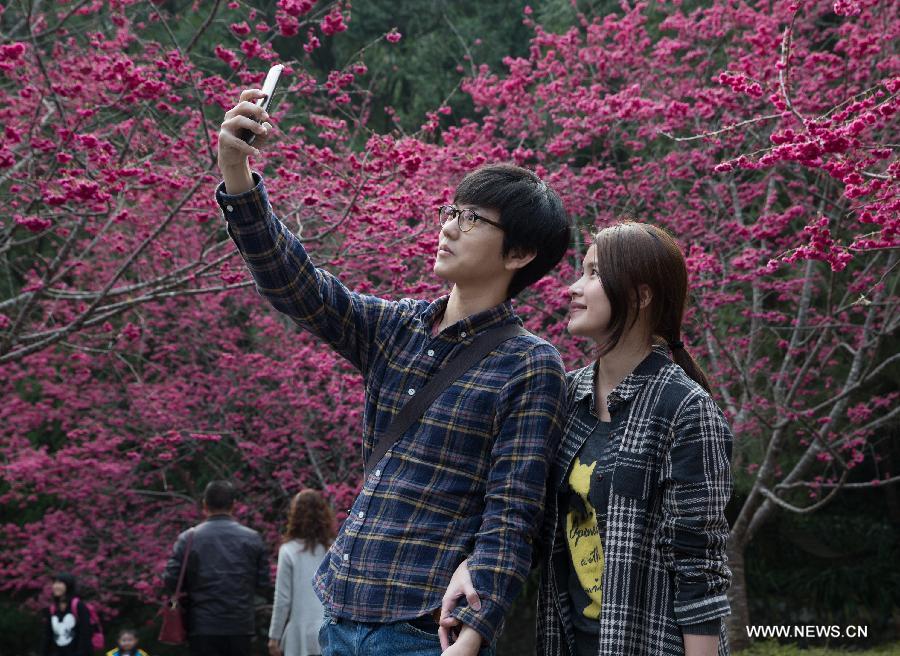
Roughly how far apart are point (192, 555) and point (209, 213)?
1.89 metres

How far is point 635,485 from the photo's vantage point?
207cm

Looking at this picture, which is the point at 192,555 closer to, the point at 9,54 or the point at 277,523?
the point at 9,54

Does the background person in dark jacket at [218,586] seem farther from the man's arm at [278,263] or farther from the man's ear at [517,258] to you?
the man's ear at [517,258]

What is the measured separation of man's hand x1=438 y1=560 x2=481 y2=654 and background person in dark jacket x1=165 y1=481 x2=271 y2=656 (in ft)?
11.8

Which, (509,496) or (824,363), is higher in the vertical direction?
(824,363)

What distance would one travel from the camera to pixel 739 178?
7.92 meters

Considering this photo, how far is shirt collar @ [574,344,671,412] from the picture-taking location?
7.27 feet

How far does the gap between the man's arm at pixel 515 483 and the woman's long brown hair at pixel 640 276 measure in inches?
8.3

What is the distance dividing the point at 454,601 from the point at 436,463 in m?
0.27

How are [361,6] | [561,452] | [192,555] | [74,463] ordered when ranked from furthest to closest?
1. [361,6]
2. [74,463]
3. [192,555]
4. [561,452]

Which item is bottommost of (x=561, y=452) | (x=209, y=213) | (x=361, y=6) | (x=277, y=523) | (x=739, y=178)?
(x=561, y=452)

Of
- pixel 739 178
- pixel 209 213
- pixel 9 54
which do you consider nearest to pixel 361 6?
pixel 739 178

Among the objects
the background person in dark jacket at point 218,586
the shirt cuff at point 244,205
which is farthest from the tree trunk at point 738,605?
the shirt cuff at point 244,205

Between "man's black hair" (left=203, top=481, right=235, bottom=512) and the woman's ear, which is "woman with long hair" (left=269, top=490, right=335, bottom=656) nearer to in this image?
"man's black hair" (left=203, top=481, right=235, bottom=512)
